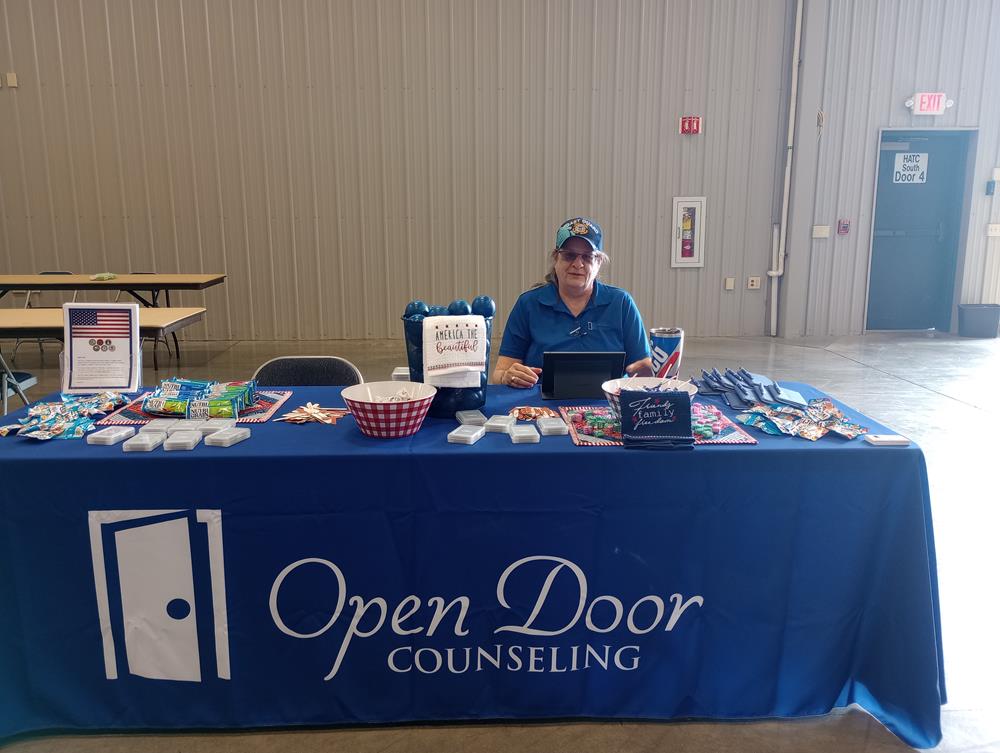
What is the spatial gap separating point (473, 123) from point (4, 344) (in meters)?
5.81

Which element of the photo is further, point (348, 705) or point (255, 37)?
point (255, 37)

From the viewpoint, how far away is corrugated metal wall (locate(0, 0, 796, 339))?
742 cm

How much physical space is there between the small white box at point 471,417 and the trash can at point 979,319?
26.0ft

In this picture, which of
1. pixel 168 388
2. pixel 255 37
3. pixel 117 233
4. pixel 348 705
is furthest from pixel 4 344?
pixel 348 705

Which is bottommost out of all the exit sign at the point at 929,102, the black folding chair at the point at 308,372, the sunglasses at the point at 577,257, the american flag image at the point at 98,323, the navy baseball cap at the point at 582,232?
the black folding chair at the point at 308,372

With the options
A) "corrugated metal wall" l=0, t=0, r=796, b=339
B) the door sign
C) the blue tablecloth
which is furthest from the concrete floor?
the door sign

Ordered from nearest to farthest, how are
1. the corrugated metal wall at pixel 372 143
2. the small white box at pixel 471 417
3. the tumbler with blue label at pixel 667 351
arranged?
the small white box at pixel 471 417 → the tumbler with blue label at pixel 667 351 → the corrugated metal wall at pixel 372 143

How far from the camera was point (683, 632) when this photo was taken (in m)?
1.78

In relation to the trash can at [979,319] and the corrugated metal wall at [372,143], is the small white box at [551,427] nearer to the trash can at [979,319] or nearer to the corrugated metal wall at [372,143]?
the corrugated metal wall at [372,143]

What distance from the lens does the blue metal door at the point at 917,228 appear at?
7.89 metres

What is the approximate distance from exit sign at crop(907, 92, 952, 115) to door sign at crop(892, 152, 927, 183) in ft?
1.50

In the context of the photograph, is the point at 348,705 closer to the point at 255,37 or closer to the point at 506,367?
the point at 506,367

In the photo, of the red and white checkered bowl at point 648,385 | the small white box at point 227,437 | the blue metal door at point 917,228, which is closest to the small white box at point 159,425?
the small white box at point 227,437

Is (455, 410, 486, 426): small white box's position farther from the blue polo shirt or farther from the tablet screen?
the blue polo shirt
